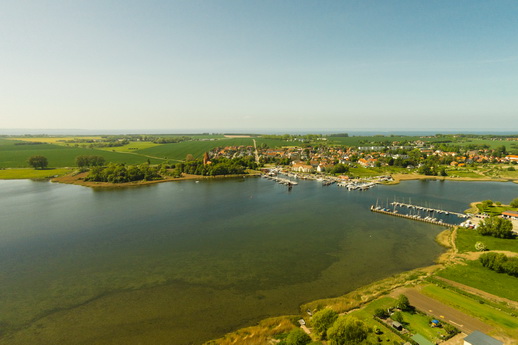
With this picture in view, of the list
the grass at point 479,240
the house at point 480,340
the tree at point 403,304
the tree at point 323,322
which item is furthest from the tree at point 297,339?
the grass at point 479,240

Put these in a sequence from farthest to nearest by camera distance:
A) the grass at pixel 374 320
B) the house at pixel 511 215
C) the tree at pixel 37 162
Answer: the tree at pixel 37 162
the house at pixel 511 215
the grass at pixel 374 320

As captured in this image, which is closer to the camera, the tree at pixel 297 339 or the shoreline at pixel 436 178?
the tree at pixel 297 339

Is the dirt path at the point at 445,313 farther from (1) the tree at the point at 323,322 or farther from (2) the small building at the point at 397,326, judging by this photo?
(1) the tree at the point at 323,322

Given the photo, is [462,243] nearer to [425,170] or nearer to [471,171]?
[425,170]

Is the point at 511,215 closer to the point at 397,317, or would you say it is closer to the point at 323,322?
the point at 397,317

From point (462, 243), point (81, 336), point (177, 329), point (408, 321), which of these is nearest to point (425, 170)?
point (462, 243)

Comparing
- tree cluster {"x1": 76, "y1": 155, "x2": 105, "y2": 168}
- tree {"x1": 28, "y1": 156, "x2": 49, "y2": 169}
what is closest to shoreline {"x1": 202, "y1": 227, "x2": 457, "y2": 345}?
tree cluster {"x1": 76, "y1": 155, "x2": 105, "y2": 168}

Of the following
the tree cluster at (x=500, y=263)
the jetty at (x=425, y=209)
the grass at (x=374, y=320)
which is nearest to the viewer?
the grass at (x=374, y=320)

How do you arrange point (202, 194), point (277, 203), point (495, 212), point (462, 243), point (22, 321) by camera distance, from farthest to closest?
point (202, 194) → point (277, 203) → point (495, 212) → point (462, 243) → point (22, 321)
